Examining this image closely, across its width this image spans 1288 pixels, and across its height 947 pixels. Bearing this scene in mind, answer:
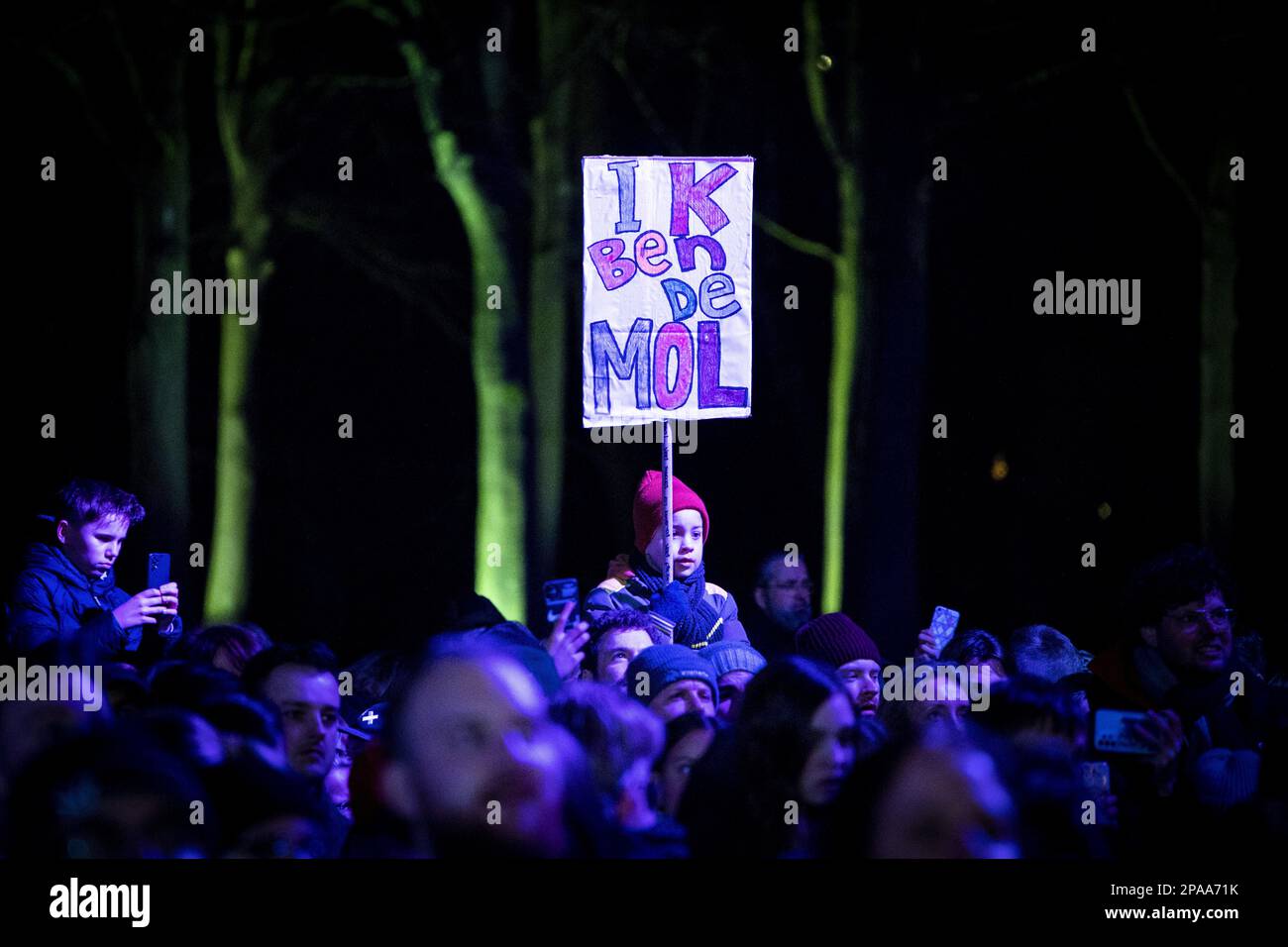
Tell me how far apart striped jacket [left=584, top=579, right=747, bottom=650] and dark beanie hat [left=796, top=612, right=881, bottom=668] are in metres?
0.33

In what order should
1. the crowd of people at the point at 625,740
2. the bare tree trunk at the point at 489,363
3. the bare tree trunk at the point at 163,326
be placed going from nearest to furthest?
the crowd of people at the point at 625,740 → the bare tree trunk at the point at 163,326 → the bare tree trunk at the point at 489,363

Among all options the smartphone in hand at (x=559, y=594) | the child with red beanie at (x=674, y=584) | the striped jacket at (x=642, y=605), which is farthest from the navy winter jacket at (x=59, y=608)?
the child with red beanie at (x=674, y=584)

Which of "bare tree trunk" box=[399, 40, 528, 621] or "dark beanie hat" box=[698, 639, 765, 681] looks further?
"bare tree trunk" box=[399, 40, 528, 621]

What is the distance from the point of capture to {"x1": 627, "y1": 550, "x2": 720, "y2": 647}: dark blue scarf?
6578 millimetres

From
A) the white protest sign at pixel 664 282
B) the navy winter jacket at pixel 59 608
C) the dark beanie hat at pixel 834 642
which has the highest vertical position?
the white protest sign at pixel 664 282

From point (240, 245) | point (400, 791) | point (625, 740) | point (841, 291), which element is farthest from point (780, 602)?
point (240, 245)

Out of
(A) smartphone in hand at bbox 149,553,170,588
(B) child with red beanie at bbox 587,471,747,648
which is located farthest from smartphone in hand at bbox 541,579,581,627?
(A) smartphone in hand at bbox 149,553,170,588

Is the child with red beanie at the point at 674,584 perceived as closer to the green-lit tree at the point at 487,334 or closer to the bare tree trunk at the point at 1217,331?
the green-lit tree at the point at 487,334

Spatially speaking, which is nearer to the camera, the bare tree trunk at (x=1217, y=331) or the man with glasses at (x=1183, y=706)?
the man with glasses at (x=1183, y=706)

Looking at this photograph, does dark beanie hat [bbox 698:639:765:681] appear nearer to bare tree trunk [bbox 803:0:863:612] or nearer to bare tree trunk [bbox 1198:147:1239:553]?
bare tree trunk [bbox 803:0:863:612]

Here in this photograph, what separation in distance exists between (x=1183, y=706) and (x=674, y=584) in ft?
7.35

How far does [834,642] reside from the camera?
6.14 m

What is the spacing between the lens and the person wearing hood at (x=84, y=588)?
19.8 ft
